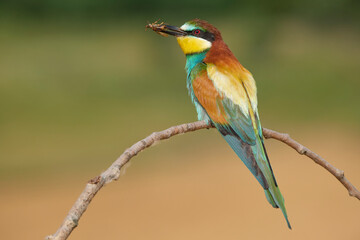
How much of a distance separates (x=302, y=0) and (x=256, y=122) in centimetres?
477

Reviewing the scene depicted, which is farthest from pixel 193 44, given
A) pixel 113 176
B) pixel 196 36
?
pixel 113 176

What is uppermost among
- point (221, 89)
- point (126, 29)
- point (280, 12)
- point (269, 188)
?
point (126, 29)

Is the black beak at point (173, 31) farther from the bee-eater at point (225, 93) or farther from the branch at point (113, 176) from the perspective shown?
the branch at point (113, 176)

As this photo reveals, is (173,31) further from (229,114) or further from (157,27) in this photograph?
(229,114)

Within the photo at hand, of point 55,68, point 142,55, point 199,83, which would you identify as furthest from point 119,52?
point 199,83

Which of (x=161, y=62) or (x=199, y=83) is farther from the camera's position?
(x=161, y=62)

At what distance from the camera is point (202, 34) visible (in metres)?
1.10

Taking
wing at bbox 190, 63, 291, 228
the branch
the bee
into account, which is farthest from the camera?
the bee

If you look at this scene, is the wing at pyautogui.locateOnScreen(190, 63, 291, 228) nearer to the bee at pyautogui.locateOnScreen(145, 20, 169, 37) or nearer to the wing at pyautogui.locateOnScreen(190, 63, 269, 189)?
the wing at pyautogui.locateOnScreen(190, 63, 269, 189)

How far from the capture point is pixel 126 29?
18.1ft

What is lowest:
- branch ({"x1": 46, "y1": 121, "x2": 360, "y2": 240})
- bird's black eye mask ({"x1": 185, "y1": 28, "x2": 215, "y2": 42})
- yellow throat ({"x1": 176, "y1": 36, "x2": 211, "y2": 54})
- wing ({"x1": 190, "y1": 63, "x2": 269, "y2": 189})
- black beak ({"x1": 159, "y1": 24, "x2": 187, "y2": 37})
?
branch ({"x1": 46, "y1": 121, "x2": 360, "y2": 240})

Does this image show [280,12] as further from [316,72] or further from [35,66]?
[35,66]

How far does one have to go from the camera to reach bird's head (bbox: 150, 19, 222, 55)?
1.09 metres

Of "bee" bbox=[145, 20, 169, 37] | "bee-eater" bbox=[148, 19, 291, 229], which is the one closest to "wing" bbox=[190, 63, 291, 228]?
"bee-eater" bbox=[148, 19, 291, 229]
